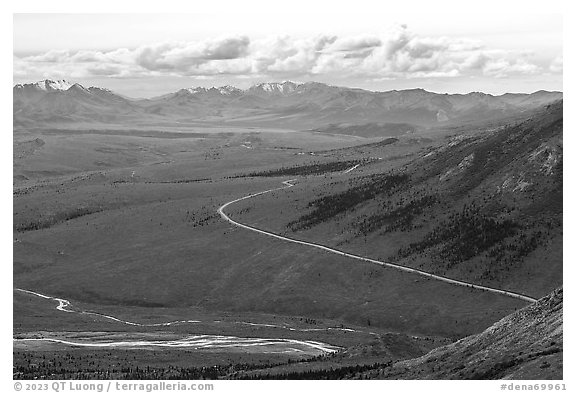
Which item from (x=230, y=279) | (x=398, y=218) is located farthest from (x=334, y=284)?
(x=398, y=218)

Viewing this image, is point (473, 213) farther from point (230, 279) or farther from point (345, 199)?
point (230, 279)

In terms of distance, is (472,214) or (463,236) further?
(472,214)

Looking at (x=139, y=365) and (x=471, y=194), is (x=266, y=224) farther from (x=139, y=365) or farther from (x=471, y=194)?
(x=139, y=365)

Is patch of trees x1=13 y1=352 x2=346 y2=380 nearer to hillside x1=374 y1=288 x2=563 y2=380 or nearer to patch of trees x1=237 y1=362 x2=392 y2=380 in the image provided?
patch of trees x1=237 y1=362 x2=392 y2=380

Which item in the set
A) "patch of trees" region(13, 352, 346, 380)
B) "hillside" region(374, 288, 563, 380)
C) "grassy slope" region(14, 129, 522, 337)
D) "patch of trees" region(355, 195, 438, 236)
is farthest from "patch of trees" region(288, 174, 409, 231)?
"hillside" region(374, 288, 563, 380)

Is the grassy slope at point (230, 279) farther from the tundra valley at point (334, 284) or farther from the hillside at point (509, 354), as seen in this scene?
the hillside at point (509, 354)

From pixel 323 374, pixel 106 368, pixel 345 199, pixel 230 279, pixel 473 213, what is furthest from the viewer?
pixel 345 199

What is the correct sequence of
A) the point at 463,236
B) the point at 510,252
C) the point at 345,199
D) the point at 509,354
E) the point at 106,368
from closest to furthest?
the point at 509,354 < the point at 106,368 < the point at 510,252 < the point at 463,236 < the point at 345,199

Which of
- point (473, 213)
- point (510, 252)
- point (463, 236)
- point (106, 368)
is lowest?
point (510, 252)

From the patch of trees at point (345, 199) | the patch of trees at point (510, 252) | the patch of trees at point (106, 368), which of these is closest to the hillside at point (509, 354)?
the patch of trees at point (106, 368)
